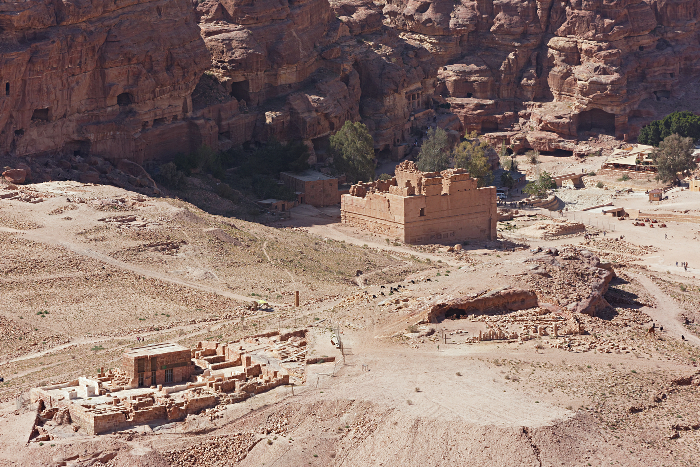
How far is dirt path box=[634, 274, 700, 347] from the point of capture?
57.3 meters

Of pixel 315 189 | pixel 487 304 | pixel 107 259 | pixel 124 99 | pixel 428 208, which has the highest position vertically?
pixel 124 99

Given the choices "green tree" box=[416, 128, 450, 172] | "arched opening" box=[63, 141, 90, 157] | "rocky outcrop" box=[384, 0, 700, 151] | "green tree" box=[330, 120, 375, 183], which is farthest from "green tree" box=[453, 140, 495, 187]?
"arched opening" box=[63, 141, 90, 157]

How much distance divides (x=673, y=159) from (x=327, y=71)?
26970mm

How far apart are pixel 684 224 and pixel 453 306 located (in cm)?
3983

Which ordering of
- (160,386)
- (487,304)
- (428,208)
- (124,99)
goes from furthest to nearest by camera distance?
(124,99) → (428,208) → (487,304) → (160,386)

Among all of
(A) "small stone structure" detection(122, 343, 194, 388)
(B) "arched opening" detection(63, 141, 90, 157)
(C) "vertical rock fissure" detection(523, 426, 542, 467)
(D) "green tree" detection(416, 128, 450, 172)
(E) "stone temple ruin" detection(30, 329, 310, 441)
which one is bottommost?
(C) "vertical rock fissure" detection(523, 426, 542, 467)

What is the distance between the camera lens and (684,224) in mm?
89125

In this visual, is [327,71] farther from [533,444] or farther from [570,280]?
[533,444]

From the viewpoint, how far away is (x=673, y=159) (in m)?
102

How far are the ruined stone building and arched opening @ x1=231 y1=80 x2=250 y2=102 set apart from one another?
21.5 m

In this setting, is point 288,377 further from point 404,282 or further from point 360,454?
point 404,282

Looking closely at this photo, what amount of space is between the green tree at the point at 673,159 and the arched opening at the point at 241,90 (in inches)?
1236

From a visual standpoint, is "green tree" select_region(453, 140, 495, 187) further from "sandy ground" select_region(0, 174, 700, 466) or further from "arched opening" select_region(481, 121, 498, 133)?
"arched opening" select_region(481, 121, 498, 133)

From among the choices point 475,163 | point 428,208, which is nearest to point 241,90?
point 475,163
